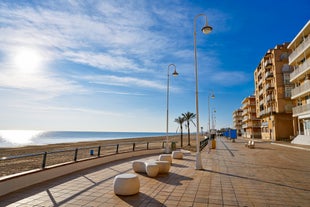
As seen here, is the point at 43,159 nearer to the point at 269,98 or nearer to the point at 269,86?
the point at 269,98

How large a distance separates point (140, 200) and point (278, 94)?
44432 millimetres

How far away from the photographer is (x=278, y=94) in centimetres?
4109

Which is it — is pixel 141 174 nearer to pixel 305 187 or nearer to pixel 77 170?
pixel 77 170

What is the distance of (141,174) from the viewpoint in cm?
882

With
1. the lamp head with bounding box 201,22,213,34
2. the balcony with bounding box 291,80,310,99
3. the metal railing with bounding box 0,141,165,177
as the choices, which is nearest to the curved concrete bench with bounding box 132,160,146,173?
the metal railing with bounding box 0,141,165,177

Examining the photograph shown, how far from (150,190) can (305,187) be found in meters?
5.37

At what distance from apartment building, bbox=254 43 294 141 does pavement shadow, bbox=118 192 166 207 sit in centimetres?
4201

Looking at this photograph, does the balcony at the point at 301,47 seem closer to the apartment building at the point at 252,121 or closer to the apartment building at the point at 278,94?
the apartment building at the point at 278,94

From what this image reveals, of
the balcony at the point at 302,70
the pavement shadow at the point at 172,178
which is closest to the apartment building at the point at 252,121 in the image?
the balcony at the point at 302,70

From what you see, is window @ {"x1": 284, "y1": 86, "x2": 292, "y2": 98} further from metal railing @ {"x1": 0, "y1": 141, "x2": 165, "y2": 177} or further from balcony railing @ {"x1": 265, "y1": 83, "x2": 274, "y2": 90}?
metal railing @ {"x1": 0, "y1": 141, "x2": 165, "y2": 177}

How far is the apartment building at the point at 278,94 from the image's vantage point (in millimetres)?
39669

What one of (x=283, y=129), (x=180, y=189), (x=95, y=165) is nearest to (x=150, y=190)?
(x=180, y=189)

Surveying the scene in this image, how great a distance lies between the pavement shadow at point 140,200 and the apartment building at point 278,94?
4201 centimetres

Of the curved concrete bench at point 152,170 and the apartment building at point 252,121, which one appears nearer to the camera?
the curved concrete bench at point 152,170
